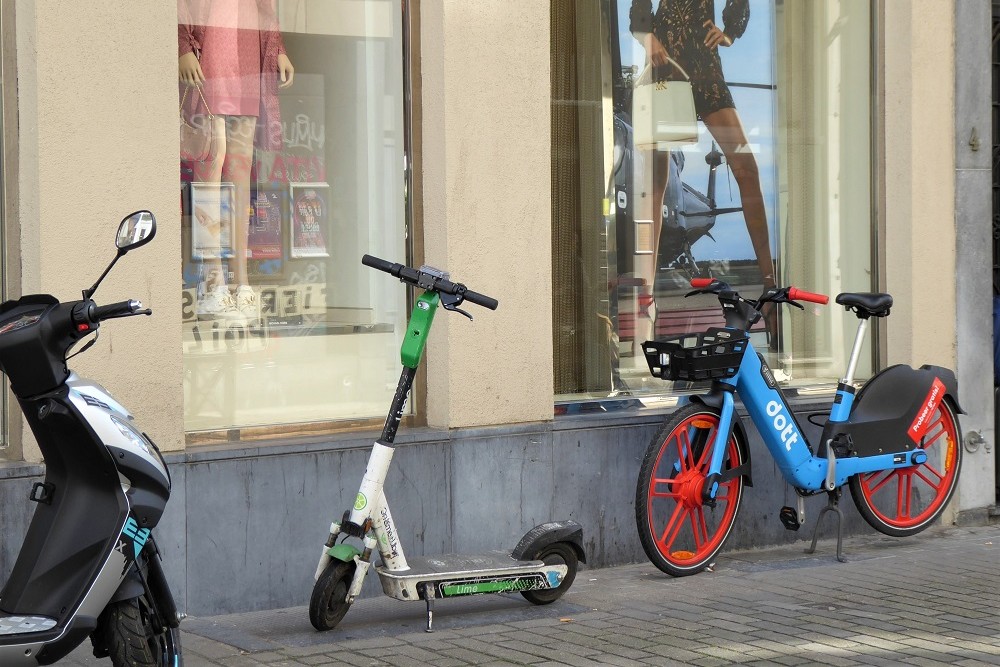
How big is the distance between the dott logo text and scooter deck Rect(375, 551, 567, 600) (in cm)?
162

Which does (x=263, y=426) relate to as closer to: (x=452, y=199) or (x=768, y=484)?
(x=452, y=199)

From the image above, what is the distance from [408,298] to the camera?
280 inches

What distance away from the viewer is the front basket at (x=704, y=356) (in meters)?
6.81

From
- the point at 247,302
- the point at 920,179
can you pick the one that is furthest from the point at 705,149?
the point at 247,302

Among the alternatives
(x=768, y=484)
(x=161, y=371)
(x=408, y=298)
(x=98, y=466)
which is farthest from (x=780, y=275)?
(x=98, y=466)

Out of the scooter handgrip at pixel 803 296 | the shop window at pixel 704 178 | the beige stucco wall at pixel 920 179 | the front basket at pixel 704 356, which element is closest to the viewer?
the front basket at pixel 704 356

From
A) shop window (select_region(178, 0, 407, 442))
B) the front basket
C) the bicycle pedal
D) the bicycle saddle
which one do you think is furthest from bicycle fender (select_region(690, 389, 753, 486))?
shop window (select_region(178, 0, 407, 442))

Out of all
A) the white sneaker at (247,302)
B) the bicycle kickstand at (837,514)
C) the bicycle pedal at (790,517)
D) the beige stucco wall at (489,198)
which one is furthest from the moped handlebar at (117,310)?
the bicycle kickstand at (837,514)

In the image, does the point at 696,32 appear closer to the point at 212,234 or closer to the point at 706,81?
the point at 706,81

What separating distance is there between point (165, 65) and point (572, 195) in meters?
2.56

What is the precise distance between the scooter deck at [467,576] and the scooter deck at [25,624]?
6.13ft

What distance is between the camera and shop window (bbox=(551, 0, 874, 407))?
7781 mm

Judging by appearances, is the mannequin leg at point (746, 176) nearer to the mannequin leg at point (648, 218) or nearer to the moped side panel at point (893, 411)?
the mannequin leg at point (648, 218)

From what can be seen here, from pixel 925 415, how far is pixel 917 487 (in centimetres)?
75
